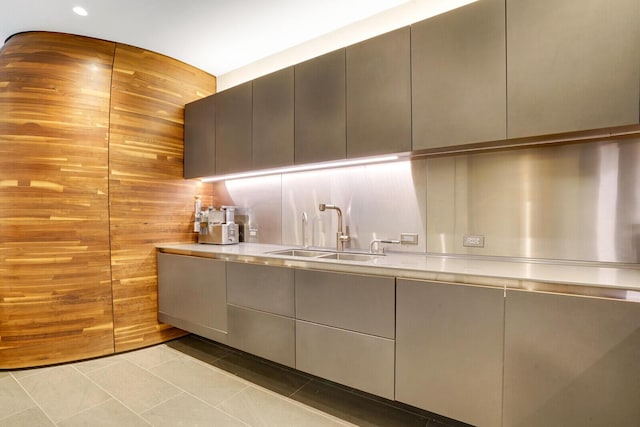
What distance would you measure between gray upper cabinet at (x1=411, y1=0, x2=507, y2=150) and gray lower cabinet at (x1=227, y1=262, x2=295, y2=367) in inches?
47.4

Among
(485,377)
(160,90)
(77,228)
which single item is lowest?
(485,377)

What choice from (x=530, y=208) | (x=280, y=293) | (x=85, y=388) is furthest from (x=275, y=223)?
(x=530, y=208)

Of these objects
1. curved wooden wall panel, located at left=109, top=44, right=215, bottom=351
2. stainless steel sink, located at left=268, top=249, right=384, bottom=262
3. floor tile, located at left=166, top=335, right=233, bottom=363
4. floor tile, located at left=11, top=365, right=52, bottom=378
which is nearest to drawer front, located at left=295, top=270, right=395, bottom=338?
stainless steel sink, located at left=268, top=249, right=384, bottom=262

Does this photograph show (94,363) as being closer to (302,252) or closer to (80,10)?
(302,252)

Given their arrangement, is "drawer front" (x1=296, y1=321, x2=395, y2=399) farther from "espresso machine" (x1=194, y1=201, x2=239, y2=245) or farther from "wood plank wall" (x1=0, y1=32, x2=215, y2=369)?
"wood plank wall" (x1=0, y1=32, x2=215, y2=369)

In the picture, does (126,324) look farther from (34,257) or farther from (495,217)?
(495,217)

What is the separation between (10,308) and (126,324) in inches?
30.5

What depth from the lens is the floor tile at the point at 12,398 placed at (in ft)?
5.77

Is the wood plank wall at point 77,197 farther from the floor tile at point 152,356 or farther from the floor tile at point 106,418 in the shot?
the floor tile at point 106,418

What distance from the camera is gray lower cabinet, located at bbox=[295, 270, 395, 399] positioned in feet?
4.94

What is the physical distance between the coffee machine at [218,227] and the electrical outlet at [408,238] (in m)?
1.59

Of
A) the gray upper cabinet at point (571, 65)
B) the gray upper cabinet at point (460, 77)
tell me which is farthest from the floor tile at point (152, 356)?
the gray upper cabinet at point (571, 65)

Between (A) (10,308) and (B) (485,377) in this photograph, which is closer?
(B) (485,377)

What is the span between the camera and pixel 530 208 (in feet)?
5.45
